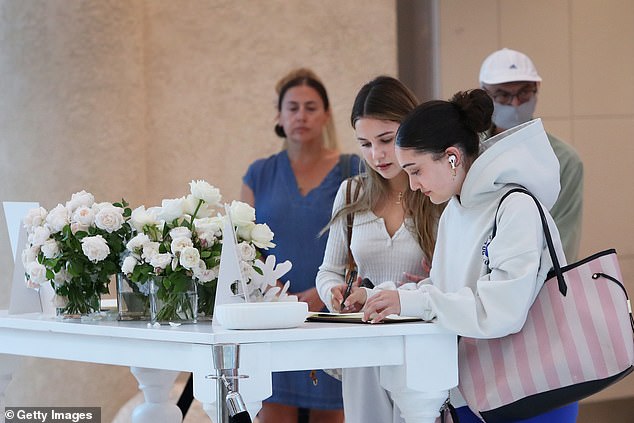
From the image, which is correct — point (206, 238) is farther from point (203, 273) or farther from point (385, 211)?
point (385, 211)

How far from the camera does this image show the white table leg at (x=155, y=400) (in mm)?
3168

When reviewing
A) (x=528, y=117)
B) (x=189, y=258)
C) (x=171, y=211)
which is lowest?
(x=189, y=258)

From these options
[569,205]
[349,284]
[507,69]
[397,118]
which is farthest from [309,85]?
[349,284]

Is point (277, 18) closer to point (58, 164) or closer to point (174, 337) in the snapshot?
point (58, 164)

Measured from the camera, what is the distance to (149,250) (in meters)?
2.50

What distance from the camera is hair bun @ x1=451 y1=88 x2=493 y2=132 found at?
2.49 meters

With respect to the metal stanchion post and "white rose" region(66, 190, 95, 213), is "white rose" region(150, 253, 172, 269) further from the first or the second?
the metal stanchion post

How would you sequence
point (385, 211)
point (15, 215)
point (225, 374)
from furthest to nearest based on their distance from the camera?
point (385, 211) < point (15, 215) < point (225, 374)

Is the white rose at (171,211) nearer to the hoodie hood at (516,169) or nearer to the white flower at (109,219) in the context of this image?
the white flower at (109,219)

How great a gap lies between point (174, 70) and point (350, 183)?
10.9ft

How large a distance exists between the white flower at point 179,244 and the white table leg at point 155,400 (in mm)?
819

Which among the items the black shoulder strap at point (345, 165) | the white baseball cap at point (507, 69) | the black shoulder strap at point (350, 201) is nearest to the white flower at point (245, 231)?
the black shoulder strap at point (350, 201)

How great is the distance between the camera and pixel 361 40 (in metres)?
6.26

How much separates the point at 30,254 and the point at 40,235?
0.26 feet
